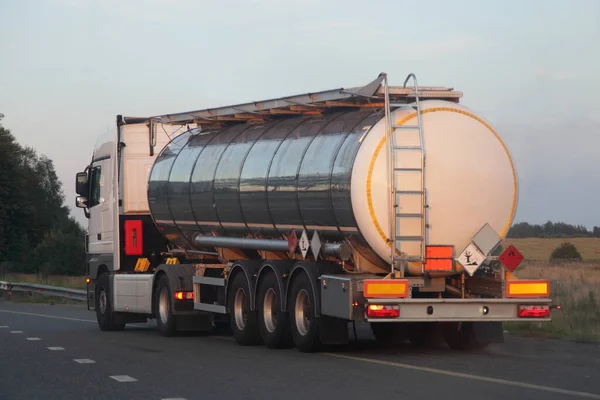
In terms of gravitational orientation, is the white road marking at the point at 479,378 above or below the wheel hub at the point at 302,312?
below

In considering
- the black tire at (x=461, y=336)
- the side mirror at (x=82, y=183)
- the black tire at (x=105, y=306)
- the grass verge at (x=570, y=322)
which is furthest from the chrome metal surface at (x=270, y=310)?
the side mirror at (x=82, y=183)

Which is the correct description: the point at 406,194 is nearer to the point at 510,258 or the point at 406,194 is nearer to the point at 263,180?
the point at 510,258

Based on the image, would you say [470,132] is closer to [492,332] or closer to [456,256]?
[456,256]

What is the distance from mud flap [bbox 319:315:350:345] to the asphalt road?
23 centimetres

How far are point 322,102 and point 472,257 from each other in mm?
3059

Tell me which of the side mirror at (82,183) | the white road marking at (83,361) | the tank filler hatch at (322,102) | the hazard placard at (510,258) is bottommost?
the white road marking at (83,361)

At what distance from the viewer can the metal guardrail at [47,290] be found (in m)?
33.5

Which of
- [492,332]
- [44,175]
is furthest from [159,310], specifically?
[44,175]

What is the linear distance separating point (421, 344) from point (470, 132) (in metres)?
3.68

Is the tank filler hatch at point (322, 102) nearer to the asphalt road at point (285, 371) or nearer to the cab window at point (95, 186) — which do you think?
the asphalt road at point (285, 371)

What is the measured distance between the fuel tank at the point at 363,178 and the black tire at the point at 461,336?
173 centimetres

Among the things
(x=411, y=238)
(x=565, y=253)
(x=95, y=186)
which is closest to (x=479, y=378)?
(x=411, y=238)

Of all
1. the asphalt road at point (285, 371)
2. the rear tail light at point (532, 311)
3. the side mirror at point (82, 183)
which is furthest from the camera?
the side mirror at point (82, 183)

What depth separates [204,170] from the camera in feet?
62.8
